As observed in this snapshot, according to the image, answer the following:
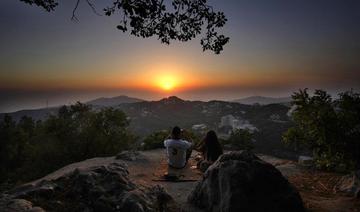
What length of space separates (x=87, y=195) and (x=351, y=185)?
928cm

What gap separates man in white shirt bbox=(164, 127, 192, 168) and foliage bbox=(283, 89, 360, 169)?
5.83 m

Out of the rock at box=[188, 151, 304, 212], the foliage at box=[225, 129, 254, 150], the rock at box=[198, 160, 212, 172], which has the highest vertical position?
the rock at box=[188, 151, 304, 212]

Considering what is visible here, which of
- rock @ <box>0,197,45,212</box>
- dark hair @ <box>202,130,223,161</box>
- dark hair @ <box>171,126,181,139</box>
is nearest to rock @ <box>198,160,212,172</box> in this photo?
dark hair @ <box>202,130,223,161</box>

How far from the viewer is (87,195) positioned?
838cm

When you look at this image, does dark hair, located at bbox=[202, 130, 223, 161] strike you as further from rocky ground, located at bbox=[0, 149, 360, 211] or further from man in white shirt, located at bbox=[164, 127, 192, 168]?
rocky ground, located at bbox=[0, 149, 360, 211]

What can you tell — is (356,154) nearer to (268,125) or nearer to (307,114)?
(307,114)

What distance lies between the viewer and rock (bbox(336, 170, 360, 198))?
10670 mm

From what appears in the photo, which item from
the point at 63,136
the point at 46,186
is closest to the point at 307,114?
the point at 46,186

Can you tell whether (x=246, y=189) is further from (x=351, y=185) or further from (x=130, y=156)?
(x=130, y=156)

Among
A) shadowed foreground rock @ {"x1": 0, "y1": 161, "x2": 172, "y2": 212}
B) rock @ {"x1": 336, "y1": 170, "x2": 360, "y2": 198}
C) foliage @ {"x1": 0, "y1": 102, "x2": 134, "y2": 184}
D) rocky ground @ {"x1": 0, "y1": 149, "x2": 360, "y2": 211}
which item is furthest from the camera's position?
foliage @ {"x1": 0, "y1": 102, "x2": 134, "y2": 184}

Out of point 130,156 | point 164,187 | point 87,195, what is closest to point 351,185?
point 164,187

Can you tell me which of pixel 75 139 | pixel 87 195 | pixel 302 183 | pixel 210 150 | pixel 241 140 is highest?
pixel 210 150

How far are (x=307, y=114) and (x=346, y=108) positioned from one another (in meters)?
1.34

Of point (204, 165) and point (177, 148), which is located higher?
point (177, 148)
